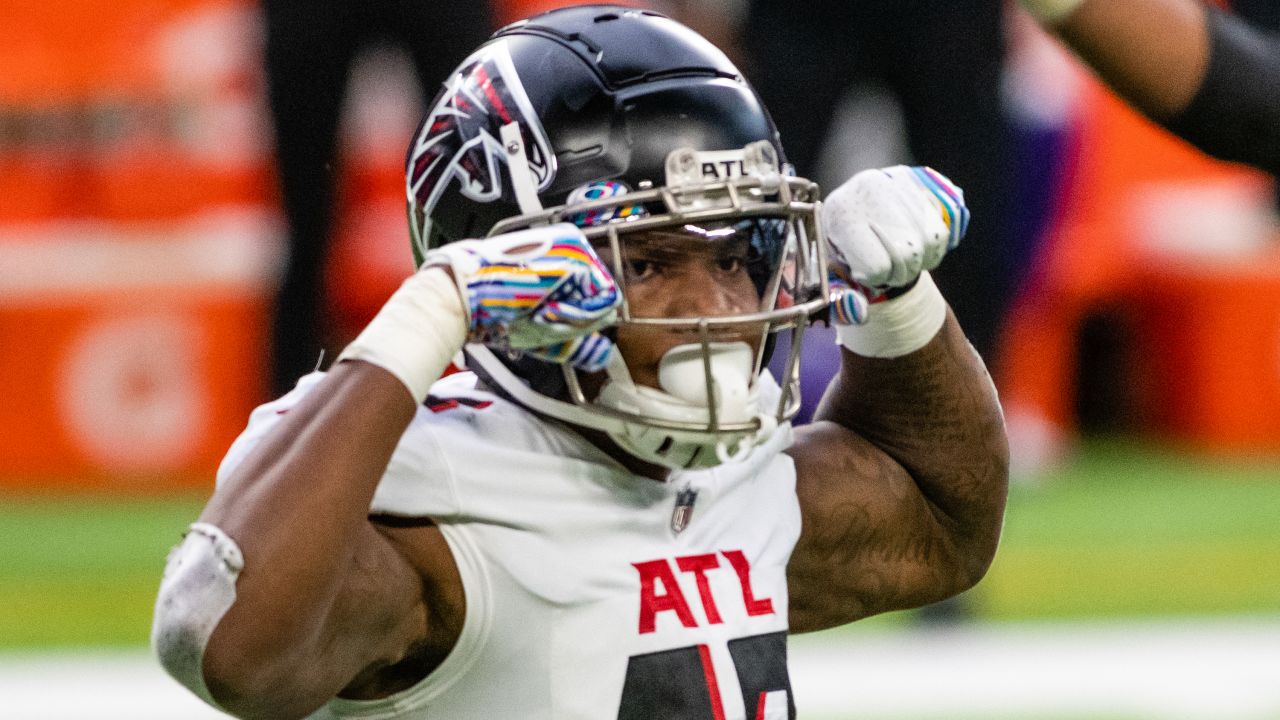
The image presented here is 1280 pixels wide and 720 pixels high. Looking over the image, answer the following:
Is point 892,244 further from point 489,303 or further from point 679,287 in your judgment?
point 489,303

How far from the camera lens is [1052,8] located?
1460 millimetres

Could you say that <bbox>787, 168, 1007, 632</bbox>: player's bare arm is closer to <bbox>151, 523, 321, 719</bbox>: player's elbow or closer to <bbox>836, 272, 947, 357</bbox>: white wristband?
<bbox>836, 272, 947, 357</bbox>: white wristband

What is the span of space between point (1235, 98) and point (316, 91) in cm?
256

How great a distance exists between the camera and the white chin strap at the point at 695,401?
5.89ft

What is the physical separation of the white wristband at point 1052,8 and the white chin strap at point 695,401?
0.45 m

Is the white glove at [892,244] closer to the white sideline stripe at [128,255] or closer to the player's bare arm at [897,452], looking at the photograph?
the player's bare arm at [897,452]

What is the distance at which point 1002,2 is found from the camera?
398cm

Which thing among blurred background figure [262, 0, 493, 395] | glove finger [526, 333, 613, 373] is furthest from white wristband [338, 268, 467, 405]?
blurred background figure [262, 0, 493, 395]

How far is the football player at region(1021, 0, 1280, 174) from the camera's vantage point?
58.8 inches

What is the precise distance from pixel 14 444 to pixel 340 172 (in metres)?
2.13

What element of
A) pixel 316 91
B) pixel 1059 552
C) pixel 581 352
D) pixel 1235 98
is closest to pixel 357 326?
pixel 316 91

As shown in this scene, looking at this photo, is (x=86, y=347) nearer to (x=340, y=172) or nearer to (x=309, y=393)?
(x=340, y=172)

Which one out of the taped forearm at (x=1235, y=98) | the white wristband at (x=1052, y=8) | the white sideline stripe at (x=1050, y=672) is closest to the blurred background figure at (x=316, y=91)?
the white sideline stripe at (x=1050, y=672)

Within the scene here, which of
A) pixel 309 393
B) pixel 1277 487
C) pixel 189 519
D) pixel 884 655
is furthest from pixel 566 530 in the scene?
pixel 1277 487
